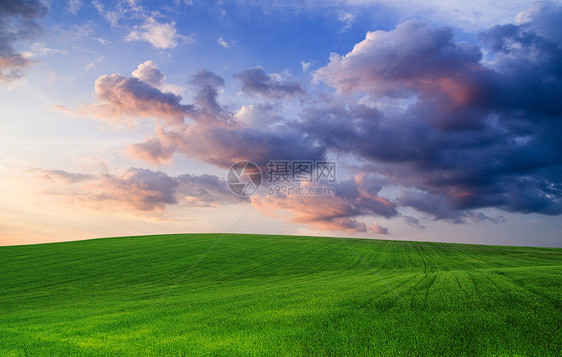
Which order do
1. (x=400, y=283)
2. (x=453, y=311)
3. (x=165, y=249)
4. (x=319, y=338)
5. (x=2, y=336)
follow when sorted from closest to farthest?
(x=319, y=338) < (x=453, y=311) < (x=2, y=336) < (x=400, y=283) < (x=165, y=249)

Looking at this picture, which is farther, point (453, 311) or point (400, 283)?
point (400, 283)

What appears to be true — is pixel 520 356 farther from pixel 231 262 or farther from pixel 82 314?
pixel 231 262

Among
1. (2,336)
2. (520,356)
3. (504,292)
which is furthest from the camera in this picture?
(504,292)

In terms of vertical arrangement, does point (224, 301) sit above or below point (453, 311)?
below

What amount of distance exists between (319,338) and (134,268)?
82.3 ft

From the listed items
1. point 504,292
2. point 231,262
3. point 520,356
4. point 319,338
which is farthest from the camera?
point 231,262

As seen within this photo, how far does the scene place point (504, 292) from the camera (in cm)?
1180

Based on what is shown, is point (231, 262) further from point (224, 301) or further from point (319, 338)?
point (319, 338)

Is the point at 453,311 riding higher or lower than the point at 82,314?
higher

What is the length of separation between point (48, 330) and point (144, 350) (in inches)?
208

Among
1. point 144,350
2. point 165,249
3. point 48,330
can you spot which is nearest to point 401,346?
point 144,350

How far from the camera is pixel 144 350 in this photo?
841 cm

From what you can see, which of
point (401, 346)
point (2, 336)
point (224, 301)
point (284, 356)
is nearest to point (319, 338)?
point (284, 356)

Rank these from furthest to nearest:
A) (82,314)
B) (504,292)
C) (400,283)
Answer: (400,283), (82,314), (504,292)
